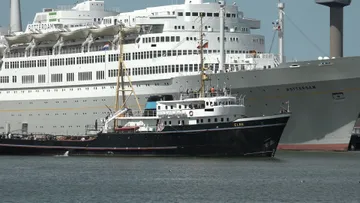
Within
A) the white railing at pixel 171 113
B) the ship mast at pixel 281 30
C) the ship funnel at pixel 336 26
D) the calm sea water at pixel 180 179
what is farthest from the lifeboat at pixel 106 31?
the ship funnel at pixel 336 26

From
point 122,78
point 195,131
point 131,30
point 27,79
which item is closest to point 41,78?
point 27,79

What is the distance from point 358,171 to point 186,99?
12363 millimetres

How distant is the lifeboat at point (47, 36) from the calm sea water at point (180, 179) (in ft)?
61.0

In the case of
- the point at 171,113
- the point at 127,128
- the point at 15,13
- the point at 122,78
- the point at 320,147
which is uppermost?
the point at 15,13

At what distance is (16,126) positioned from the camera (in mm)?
84062

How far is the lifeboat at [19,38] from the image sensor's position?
8438 cm

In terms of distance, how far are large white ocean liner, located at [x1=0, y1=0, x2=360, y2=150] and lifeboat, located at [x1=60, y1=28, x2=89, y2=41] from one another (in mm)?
76

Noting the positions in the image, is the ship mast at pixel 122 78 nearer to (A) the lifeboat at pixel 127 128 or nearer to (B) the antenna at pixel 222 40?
(A) the lifeboat at pixel 127 128

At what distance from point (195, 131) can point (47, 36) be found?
24.3m

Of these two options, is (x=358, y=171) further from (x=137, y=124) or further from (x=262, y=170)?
(x=137, y=124)

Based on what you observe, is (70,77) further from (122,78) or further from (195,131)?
(195,131)

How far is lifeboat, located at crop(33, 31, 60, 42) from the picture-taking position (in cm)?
8219

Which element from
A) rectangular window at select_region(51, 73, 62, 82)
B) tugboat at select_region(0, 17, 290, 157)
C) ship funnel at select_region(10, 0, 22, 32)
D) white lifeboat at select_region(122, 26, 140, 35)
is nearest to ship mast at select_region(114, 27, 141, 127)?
white lifeboat at select_region(122, 26, 140, 35)

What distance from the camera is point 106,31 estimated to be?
260 feet
